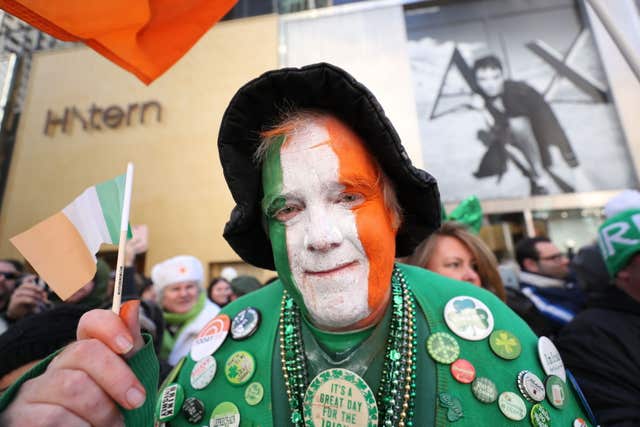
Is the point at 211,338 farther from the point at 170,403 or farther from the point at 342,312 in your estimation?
the point at 342,312

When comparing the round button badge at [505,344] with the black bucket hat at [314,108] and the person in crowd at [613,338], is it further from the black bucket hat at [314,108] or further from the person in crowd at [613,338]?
the person in crowd at [613,338]

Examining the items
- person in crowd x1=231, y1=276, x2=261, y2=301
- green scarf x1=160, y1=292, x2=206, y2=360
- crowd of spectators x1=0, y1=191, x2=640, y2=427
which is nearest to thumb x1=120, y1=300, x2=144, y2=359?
crowd of spectators x1=0, y1=191, x2=640, y2=427

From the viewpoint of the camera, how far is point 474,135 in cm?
792

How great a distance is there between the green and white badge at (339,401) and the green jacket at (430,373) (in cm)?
9

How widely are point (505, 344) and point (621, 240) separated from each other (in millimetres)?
1263

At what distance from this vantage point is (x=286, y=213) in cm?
105

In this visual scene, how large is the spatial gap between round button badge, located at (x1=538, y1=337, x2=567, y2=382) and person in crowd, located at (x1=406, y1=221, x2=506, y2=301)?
98cm

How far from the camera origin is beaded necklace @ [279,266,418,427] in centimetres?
99

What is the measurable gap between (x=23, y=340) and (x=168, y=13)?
1.31m

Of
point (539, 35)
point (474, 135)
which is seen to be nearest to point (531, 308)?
point (474, 135)

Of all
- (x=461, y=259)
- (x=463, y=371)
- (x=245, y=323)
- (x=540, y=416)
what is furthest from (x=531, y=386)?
(x=461, y=259)

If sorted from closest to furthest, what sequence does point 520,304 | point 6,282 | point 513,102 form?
1. point 520,304
2. point 6,282
3. point 513,102

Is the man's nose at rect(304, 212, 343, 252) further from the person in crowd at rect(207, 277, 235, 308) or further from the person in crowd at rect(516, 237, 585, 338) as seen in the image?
the person in crowd at rect(207, 277, 235, 308)

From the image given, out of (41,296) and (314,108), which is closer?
(314,108)
